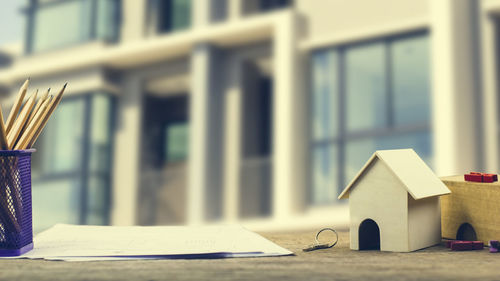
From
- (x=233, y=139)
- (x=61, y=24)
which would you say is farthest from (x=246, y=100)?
(x=61, y=24)

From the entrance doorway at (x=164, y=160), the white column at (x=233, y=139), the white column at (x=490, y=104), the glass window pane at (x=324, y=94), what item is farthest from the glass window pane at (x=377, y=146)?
the entrance doorway at (x=164, y=160)

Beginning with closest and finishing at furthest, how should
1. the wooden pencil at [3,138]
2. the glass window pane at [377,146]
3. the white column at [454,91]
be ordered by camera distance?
the wooden pencil at [3,138], the white column at [454,91], the glass window pane at [377,146]

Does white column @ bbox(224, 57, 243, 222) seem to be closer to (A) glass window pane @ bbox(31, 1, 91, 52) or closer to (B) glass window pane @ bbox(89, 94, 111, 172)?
(B) glass window pane @ bbox(89, 94, 111, 172)

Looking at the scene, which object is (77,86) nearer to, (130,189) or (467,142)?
(130,189)

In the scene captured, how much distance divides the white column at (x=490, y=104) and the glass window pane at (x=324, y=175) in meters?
1.73

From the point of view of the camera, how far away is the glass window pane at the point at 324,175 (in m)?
7.22

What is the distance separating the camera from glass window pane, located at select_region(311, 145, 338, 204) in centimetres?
722

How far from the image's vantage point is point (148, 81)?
963 cm

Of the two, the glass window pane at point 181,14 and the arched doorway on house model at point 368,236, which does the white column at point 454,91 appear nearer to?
the glass window pane at point 181,14

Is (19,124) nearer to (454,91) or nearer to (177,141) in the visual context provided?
(454,91)

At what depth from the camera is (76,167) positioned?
9297mm

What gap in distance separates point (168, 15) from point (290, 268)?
896 cm

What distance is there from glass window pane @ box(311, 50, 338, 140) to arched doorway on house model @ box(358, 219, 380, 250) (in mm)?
5845

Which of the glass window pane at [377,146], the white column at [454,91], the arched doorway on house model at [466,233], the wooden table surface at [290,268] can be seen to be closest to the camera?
the wooden table surface at [290,268]
